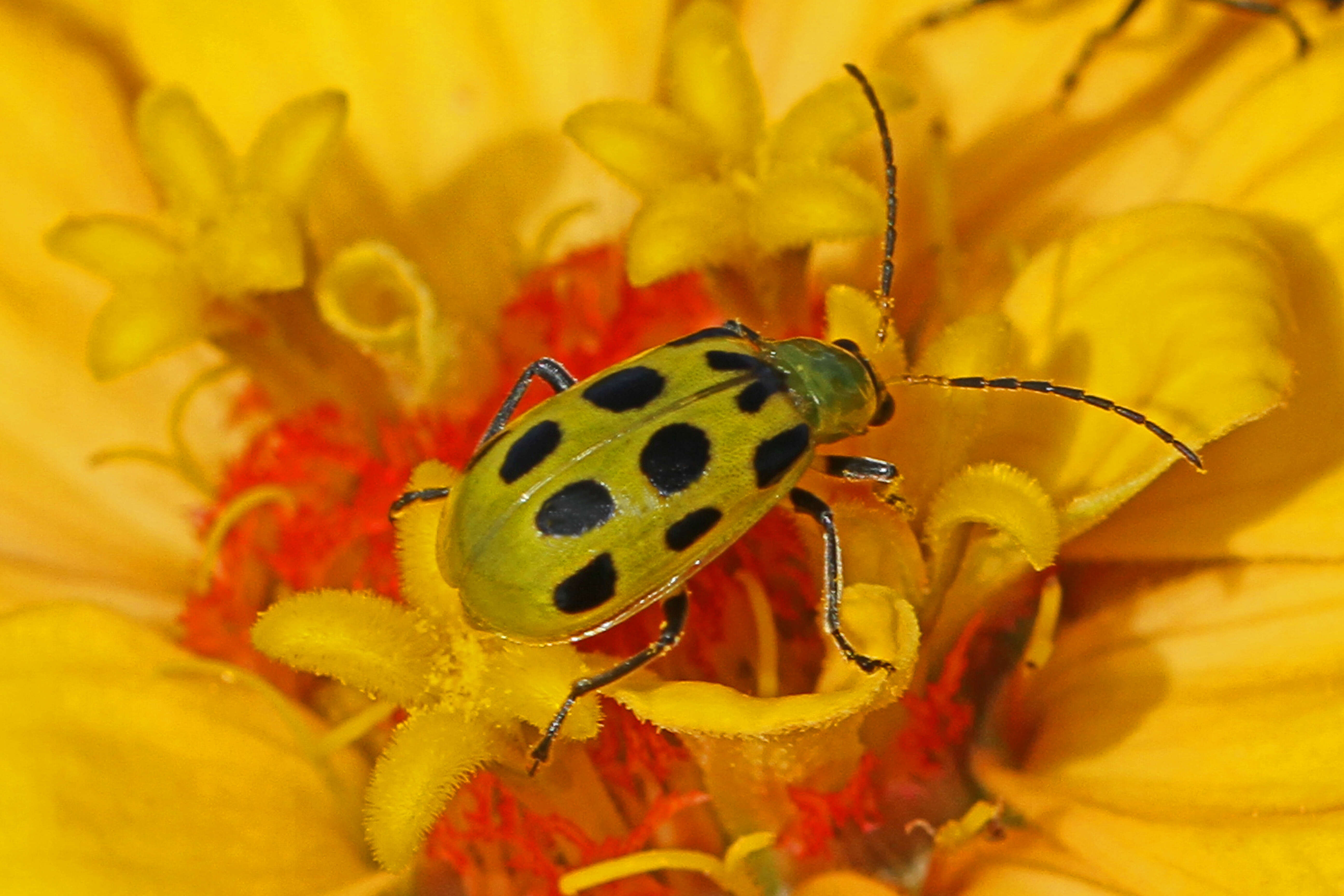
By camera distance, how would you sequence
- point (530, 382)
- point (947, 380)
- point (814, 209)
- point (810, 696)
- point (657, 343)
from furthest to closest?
point (657, 343) → point (530, 382) → point (814, 209) → point (947, 380) → point (810, 696)

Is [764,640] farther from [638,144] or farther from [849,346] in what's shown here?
[638,144]

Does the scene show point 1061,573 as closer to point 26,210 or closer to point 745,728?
point 745,728

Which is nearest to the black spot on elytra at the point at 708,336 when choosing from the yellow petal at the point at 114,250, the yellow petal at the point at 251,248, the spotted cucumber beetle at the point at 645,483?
the spotted cucumber beetle at the point at 645,483

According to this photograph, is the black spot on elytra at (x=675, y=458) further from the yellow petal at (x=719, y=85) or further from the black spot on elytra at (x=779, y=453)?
the yellow petal at (x=719, y=85)

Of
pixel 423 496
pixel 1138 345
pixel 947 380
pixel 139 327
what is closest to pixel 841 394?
pixel 947 380

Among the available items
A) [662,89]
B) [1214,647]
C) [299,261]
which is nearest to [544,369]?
[299,261]

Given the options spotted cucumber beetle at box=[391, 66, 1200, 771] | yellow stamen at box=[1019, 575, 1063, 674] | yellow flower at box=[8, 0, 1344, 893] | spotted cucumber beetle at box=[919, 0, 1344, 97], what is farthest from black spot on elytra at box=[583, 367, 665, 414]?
spotted cucumber beetle at box=[919, 0, 1344, 97]

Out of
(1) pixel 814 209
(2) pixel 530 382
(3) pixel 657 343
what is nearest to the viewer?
(1) pixel 814 209
